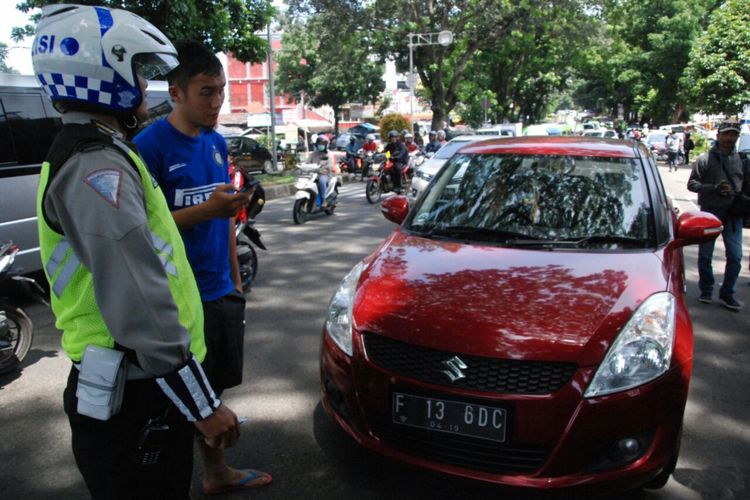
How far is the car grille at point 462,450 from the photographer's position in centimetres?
239

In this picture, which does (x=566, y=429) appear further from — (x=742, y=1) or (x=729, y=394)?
(x=742, y=1)

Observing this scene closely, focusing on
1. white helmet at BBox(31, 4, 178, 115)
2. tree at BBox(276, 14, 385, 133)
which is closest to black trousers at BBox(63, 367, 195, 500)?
white helmet at BBox(31, 4, 178, 115)

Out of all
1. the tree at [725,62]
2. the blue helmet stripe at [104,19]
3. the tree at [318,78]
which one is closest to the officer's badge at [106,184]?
the blue helmet stripe at [104,19]

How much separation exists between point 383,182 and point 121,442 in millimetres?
13264

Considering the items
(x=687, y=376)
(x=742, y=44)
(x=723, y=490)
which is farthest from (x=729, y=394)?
(x=742, y=44)

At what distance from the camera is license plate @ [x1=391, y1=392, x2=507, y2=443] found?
238 centimetres

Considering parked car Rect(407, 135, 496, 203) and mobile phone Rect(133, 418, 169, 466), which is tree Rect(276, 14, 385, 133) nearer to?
parked car Rect(407, 135, 496, 203)

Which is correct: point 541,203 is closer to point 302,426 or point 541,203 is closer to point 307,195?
point 302,426

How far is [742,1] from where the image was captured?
23312 mm

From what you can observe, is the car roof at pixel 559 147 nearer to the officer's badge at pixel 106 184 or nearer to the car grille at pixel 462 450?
the car grille at pixel 462 450

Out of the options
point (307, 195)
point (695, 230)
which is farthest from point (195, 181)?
point (307, 195)

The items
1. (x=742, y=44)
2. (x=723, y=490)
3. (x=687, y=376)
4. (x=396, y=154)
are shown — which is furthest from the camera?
(x=742, y=44)

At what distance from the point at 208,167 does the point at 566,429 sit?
5.55 feet

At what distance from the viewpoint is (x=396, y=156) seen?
48.1 feet
